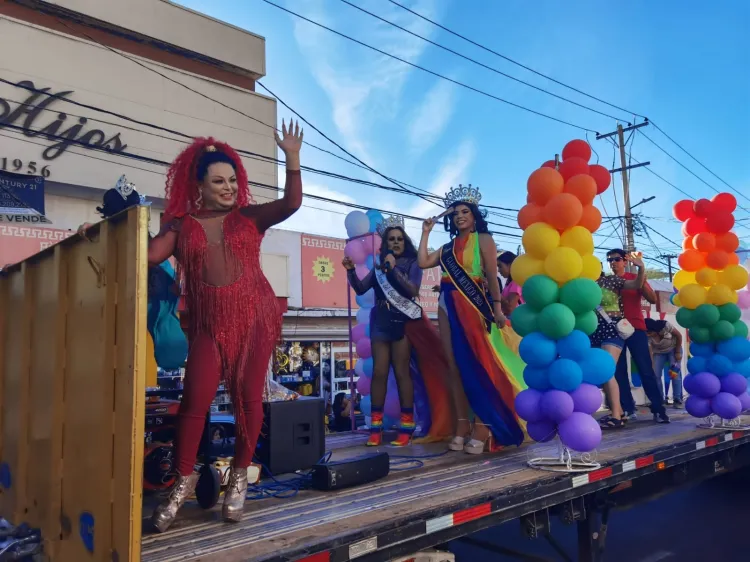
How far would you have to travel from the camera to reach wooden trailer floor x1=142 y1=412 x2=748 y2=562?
229cm

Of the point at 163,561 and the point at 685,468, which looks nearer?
the point at 163,561

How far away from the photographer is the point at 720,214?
612 centimetres

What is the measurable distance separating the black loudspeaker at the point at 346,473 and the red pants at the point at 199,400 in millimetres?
573

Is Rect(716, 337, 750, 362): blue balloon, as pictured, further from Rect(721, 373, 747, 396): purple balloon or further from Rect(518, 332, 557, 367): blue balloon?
Rect(518, 332, 557, 367): blue balloon

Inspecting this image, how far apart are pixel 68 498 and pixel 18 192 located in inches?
462

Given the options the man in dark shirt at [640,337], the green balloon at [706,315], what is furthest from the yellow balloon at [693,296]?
the man in dark shirt at [640,337]

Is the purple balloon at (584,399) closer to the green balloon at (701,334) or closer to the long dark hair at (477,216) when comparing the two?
the long dark hair at (477,216)

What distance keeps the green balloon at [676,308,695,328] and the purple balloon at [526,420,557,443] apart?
292 cm

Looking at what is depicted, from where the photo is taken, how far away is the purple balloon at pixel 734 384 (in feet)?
19.2

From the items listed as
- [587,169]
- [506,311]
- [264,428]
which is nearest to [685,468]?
[506,311]

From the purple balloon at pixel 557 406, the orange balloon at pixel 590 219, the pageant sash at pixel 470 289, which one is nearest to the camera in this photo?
the purple balloon at pixel 557 406

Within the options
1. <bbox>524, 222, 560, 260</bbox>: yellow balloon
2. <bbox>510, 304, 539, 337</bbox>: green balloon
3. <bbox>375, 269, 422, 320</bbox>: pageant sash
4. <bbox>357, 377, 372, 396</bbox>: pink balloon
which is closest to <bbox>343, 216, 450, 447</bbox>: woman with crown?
<bbox>375, 269, 422, 320</bbox>: pageant sash

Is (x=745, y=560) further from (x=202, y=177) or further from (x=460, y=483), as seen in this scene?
(x=202, y=177)

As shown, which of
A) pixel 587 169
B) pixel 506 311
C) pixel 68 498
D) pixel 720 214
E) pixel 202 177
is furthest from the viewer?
pixel 720 214
